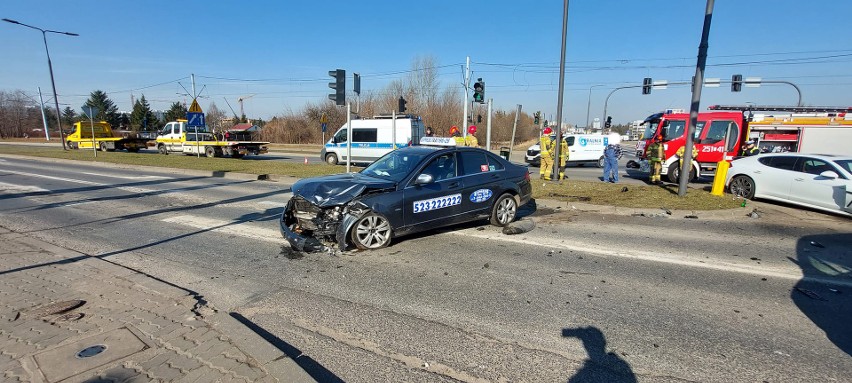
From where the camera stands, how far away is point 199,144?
77.0 ft

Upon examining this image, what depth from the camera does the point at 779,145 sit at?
77.4 ft

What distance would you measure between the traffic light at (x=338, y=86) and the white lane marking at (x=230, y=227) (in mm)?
4705

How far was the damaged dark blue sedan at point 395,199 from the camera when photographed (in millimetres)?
5336

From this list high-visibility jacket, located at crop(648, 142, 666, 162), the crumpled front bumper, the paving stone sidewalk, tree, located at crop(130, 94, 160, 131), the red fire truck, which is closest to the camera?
the paving stone sidewalk

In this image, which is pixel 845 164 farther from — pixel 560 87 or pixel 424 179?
pixel 424 179

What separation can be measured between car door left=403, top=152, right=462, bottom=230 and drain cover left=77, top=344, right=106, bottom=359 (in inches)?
141

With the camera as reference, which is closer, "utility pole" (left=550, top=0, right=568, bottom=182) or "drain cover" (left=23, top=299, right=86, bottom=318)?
"drain cover" (left=23, top=299, right=86, bottom=318)

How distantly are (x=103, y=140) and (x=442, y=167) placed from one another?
31.3m

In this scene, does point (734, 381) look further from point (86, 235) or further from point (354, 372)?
point (86, 235)

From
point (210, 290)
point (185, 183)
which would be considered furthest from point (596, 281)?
point (185, 183)

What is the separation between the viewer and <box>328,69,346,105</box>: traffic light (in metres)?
10.5

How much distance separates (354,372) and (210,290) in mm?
2337

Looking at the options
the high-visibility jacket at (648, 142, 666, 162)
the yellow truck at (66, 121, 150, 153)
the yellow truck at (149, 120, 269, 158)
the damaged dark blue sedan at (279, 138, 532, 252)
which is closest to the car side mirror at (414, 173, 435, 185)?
the damaged dark blue sedan at (279, 138, 532, 252)

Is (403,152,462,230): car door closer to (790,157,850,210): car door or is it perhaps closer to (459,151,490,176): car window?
(459,151,490,176): car window
